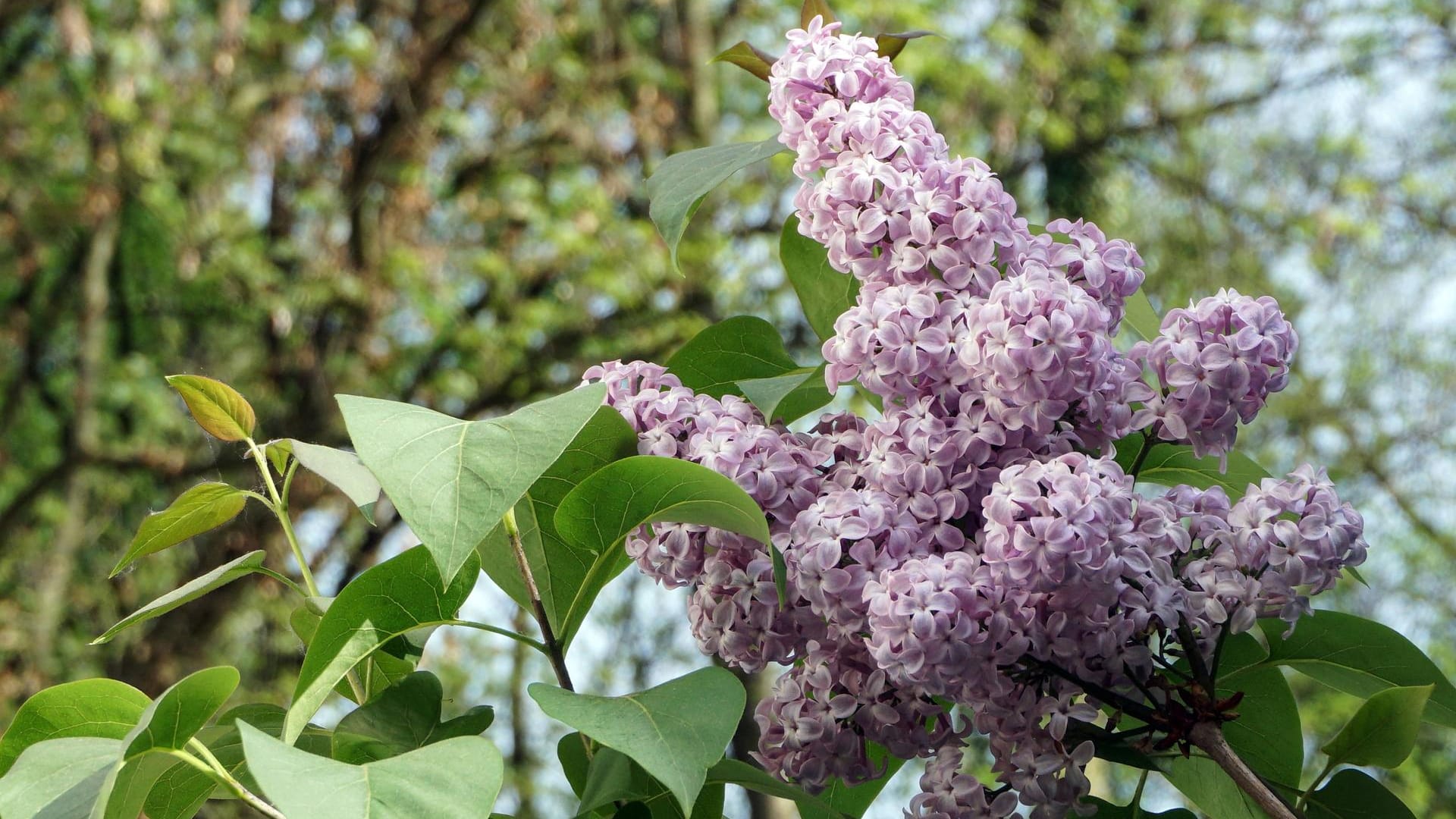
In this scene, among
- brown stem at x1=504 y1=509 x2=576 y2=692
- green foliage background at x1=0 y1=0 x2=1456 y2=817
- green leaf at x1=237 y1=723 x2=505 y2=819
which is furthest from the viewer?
green foliage background at x1=0 y1=0 x2=1456 y2=817

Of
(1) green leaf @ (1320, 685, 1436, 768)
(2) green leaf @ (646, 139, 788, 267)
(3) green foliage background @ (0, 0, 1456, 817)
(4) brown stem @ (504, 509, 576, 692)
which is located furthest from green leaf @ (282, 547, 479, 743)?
(3) green foliage background @ (0, 0, 1456, 817)

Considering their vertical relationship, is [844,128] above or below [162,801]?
above

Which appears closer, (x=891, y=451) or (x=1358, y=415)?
(x=891, y=451)

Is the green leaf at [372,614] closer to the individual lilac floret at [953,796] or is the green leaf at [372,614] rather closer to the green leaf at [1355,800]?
the individual lilac floret at [953,796]

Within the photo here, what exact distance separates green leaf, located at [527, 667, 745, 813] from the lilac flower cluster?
0.11 ft

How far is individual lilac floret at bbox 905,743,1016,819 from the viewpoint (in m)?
0.33

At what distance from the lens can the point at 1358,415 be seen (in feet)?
15.2

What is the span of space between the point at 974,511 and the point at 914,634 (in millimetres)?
52

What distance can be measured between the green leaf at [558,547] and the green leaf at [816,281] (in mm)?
97

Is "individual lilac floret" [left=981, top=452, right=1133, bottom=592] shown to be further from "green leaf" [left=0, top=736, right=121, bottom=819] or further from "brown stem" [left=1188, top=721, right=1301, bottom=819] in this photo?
"green leaf" [left=0, top=736, right=121, bottom=819]

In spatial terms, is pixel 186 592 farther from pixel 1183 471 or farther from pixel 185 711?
pixel 1183 471

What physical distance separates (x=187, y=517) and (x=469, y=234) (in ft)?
13.1

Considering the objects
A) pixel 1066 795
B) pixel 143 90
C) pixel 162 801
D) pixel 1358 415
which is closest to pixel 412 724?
pixel 162 801

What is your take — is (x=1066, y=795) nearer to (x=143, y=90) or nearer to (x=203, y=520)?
(x=203, y=520)
